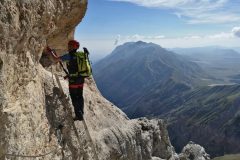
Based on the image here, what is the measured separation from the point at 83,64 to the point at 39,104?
151 inches

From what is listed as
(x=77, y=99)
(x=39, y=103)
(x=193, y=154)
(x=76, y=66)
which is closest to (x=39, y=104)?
(x=39, y=103)

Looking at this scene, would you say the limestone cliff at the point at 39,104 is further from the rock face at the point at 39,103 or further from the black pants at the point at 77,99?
the black pants at the point at 77,99

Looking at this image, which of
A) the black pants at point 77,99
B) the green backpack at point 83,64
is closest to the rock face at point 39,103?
the black pants at point 77,99

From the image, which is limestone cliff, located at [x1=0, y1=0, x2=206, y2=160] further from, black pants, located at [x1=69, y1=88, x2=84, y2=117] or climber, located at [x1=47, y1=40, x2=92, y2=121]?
climber, located at [x1=47, y1=40, x2=92, y2=121]

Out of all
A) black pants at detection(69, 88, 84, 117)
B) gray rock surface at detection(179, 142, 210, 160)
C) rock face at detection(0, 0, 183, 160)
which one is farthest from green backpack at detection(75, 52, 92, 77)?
gray rock surface at detection(179, 142, 210, 160)

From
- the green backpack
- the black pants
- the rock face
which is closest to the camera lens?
the rock face

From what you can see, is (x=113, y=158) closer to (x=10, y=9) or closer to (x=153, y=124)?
(x=153, y=124)

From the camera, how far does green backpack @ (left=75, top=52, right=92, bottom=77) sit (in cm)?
2058

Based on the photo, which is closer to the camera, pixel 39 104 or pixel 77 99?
pixel 39 104

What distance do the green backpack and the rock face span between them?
2016mm

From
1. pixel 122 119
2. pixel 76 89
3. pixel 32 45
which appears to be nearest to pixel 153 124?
pixel 122 119

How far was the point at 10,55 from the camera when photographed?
48.6ft

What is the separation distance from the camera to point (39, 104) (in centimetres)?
1798

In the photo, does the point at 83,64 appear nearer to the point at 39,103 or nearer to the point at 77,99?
the point at 77,99
